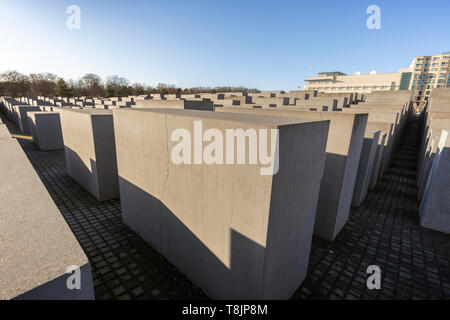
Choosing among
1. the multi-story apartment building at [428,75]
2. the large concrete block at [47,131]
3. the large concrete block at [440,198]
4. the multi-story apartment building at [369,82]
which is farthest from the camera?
the multi-story apartment building at [428,75]

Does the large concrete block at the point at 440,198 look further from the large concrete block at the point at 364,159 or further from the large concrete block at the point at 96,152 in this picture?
the large concrete block at the point at 96,152

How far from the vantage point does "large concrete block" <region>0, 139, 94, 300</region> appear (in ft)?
5.83

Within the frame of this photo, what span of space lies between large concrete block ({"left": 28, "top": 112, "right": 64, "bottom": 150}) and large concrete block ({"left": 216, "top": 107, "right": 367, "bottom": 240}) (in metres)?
14.9

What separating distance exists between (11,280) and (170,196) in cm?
278

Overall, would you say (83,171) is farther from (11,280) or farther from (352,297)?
(352,297)

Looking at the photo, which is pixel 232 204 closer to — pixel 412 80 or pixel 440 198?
pixel 440 198

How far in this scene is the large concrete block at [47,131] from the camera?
14.2 m

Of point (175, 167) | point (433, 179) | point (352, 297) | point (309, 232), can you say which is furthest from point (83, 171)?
point (433, 179)

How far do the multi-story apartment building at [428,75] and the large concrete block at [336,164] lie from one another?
3609 inches
